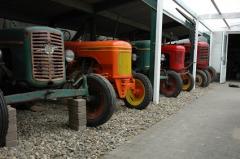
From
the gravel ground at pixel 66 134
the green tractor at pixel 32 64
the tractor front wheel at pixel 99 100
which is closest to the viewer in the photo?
the gravel ground at pixel 66 134

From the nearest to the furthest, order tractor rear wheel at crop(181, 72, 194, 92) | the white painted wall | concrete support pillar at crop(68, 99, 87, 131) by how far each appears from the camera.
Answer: concrete support pillar at crop(68, 99, 87, 131) → tractor rear wheel at crop(181, 72, 194, 92) → the white painted wall

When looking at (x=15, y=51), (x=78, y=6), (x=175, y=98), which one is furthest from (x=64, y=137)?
(x=175, y=98)

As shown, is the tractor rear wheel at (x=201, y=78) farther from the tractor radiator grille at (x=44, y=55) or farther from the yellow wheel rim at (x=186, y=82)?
the tractor radiator grille at (x=44, y=55)

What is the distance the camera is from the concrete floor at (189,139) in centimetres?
305

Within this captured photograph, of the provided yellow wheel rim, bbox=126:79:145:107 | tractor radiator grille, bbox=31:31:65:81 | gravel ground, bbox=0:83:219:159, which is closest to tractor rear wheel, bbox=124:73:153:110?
yellow wheel rim, bbox=126:79:145:107

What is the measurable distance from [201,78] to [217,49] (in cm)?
365

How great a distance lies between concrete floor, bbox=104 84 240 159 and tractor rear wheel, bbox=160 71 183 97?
141cm

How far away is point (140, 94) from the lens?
5.35 meters

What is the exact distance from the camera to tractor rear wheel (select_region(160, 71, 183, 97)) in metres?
6.84

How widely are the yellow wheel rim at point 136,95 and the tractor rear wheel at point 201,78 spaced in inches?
185

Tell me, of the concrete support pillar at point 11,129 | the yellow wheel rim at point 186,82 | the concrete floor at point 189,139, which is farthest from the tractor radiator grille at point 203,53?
the concrete support pillar at point 11,129

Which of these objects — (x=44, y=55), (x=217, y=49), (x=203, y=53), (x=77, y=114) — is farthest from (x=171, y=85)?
(x=217, y=49)

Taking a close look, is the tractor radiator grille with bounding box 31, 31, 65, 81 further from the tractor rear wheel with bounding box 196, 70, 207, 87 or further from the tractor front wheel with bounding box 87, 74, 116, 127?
the tractor rear wheel with bounding box 196, 70, 207, 87

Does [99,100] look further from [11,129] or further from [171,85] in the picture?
[171,85]
